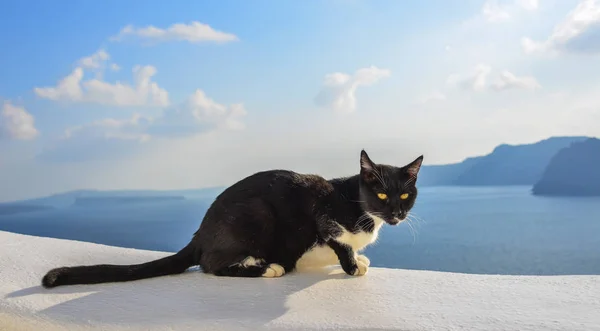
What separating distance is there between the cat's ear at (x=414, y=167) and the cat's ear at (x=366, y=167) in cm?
17

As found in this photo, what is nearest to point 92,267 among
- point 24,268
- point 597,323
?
point 24,268

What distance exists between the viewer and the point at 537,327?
6.29ft

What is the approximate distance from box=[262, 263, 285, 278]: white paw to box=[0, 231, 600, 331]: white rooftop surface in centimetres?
4

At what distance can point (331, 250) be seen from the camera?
261 centimetres

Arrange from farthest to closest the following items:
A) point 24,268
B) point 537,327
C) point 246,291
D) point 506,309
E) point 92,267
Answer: point 24,268 → point 92,267 → point 246,291 → point 506,309 → point 537,327

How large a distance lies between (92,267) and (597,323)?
1.96 meters

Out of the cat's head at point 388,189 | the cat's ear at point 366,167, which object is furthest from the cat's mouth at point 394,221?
the cat's ear at point 366,167

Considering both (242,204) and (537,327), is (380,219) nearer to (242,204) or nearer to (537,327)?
(242,204)

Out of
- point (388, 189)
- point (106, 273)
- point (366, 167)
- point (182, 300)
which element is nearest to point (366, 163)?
point (366, 167)

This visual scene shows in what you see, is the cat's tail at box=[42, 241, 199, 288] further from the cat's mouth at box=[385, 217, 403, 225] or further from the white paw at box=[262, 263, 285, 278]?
the cat's mouth at box=[385, 217, 403, 225]

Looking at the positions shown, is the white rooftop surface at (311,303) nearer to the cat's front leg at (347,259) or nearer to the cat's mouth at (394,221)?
the cat's front leg at (347,259)

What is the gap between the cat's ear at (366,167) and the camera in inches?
99.9

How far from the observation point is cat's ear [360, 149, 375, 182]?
2537 mm

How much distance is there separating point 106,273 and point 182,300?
45 cm
